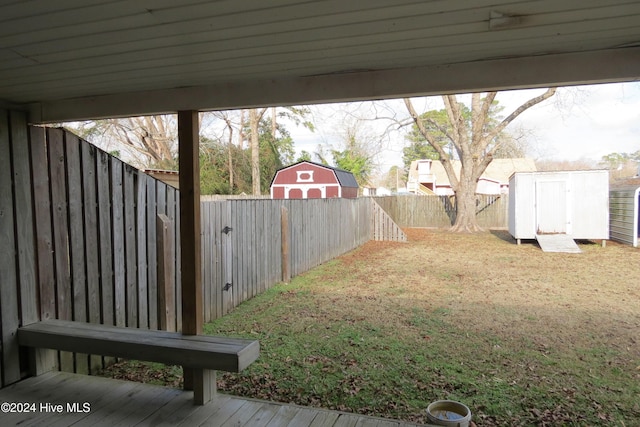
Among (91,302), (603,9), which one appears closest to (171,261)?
(91,302)

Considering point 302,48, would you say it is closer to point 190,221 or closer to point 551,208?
point 190,221

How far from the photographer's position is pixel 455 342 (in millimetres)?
4324

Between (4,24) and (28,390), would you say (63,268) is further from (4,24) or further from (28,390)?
(4,24)

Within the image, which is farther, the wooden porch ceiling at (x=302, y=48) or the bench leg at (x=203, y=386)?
the bench leg at (x=203, y=386)

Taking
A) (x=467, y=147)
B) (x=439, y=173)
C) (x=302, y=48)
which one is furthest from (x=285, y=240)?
(x=439, y=173)

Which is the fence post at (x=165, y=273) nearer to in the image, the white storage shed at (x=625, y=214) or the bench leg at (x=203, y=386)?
the bench leg at (x=203, y=386)

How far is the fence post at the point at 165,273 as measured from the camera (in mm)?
4160

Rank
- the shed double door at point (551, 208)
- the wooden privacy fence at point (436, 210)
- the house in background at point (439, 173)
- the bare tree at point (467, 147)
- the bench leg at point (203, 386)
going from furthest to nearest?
the house in background at point (439, 173)
the wooden privacy fence at point (436, 210)
the bare tree at point (467, 147)
the shed double door at point (551, 208)
the bench leg at point (203, 386)

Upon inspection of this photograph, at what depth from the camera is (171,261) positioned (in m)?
4.35

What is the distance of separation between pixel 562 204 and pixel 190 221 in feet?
39.8

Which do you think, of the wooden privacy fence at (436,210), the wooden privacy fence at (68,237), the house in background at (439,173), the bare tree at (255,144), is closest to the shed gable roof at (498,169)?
the house in background at (439,173)

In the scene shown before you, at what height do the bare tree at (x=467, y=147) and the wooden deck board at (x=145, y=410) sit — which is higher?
the bare tree at (x=467, y=147)

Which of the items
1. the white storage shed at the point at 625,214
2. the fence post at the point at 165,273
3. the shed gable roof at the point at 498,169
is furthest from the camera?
the shed gable roof at the point at 498,169

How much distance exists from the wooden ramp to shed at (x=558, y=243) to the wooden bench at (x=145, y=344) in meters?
10.4
